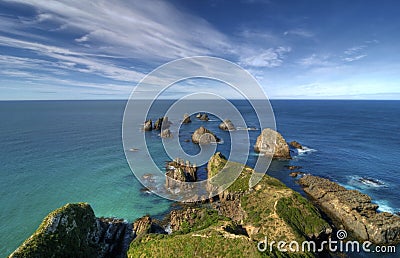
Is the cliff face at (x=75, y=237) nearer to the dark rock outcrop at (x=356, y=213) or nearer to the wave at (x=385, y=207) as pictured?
the dark rock outcrop at (x=356, y=213)

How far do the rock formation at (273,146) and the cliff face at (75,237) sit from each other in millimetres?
53457

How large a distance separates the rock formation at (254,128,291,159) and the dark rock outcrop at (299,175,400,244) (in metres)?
21.5

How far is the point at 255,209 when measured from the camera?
3806cm

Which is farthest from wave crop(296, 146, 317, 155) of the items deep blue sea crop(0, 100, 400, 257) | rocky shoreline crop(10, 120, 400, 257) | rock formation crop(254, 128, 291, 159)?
rocky shoreline crop(10, 120, 400, 257)

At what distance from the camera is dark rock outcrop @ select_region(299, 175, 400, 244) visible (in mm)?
34938

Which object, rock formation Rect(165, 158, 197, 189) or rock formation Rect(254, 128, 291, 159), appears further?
rock formation Rect(254, 128, 291, 159)

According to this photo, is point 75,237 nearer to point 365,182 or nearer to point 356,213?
point 356,213

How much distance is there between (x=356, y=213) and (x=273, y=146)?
38.0m

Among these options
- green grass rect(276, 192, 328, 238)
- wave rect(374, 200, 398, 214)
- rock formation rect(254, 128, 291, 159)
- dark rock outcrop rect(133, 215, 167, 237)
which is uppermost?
rock formation rect(254, 128, 291, 159)

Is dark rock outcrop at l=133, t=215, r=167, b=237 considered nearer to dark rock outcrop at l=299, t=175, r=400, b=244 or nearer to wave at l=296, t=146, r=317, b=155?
dark rock outcrop at l=299, t=175, r=400, b=244

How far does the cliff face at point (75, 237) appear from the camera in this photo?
25.1 m

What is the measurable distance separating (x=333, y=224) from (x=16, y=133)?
13233 centimetres

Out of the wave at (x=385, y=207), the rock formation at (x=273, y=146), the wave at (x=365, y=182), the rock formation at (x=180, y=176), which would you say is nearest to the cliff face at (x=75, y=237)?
the rock formation at (x=180, y=176)

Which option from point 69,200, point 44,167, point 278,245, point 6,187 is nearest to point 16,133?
point 44,167
